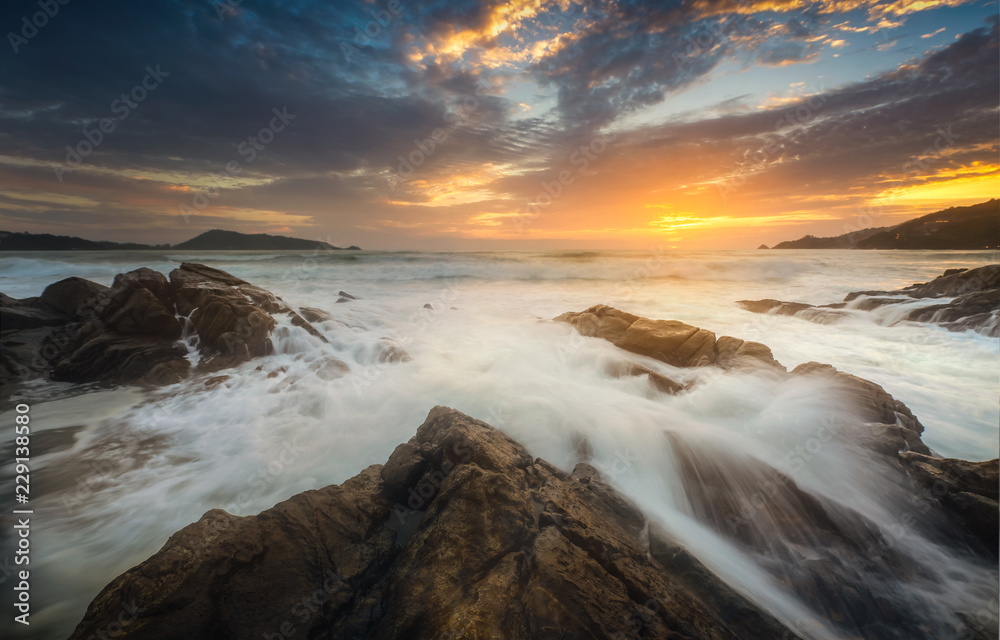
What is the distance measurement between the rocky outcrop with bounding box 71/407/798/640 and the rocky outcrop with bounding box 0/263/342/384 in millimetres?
8131

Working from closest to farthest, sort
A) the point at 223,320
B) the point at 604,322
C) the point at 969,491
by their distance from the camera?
the point at 969,491 → the point at 223,320 → the point at 604,322

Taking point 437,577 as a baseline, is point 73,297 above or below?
above

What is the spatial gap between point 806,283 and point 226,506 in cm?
4453

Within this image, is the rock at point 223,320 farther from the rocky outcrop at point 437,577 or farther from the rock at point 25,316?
the rocky outcrop at point 437,577

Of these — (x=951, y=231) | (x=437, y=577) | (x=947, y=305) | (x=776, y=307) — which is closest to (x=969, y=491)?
(x=437, y=577)

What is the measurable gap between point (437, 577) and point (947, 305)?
73.8ft

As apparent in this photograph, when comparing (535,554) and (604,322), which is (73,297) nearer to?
(535,554)

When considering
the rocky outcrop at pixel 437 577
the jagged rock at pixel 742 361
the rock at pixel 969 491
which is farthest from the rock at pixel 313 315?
the rock at pixel 969 491

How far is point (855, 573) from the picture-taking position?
416 centimetres

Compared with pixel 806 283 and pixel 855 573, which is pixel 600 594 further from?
pixel 806 283

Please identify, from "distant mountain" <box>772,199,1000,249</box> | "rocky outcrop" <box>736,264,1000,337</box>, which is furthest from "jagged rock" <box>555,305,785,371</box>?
"distant mountain" <box>772,199,1000,249</box>

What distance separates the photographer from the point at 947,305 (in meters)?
14.9

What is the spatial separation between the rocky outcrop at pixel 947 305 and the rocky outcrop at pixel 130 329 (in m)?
21.8

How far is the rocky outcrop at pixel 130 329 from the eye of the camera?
9016 mm
